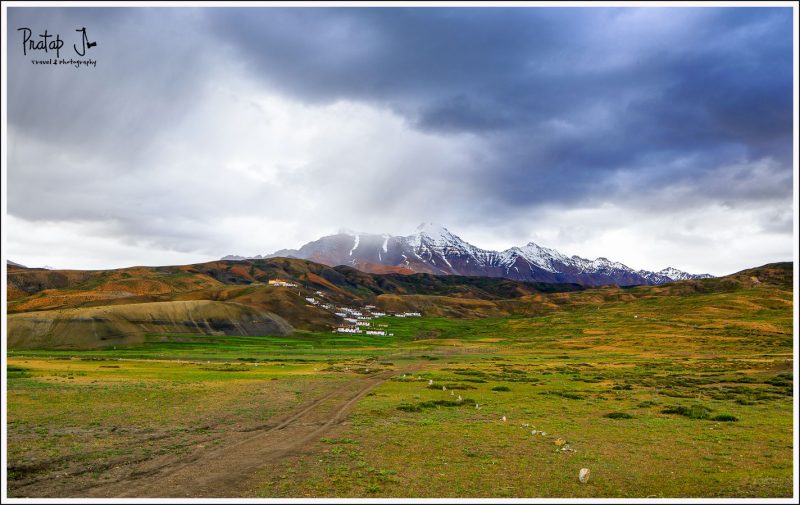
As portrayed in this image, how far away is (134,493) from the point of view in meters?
19.3

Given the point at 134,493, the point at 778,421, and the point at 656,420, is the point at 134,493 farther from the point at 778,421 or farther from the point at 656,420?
the point at 778,421

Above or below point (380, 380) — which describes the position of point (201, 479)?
above

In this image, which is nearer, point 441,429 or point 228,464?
point 228,464

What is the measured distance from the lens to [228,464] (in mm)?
23484

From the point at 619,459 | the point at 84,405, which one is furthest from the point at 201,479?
the point at 84,405

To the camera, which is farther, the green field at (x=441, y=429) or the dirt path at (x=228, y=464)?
the green field at (x=441, y=429)

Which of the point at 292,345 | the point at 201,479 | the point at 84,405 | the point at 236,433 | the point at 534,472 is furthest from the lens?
the point at 292,345

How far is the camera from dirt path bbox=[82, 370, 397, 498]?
64.4 ft

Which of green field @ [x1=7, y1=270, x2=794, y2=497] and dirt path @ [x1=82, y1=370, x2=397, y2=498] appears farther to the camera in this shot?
green field @ [x1=7, y1=270, x2=794, y2=497]

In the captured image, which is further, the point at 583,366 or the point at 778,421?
the point at 583,366

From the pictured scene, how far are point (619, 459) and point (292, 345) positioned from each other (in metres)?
127

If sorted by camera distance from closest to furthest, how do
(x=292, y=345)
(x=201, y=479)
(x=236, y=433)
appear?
(x=201, y=479) < (x=236, y=433) < (x=292, y=345)

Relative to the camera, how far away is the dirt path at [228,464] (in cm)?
1964

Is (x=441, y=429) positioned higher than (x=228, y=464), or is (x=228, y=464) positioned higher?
(x=228, y=464)
